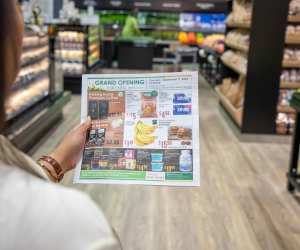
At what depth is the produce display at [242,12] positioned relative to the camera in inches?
249

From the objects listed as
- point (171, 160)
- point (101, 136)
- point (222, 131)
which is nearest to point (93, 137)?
point (101, 136)

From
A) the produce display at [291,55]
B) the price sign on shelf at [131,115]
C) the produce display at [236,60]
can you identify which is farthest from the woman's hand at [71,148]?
the produce display at [236,60]

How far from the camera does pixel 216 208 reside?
3785mm

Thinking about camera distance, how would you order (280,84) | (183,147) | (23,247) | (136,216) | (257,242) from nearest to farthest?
(23,247), (183,147), (257,242), (136,216), (280,84)

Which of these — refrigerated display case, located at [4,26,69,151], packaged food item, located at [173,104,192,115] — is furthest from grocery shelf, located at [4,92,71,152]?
packaged food item, located at [173,104,192,115]

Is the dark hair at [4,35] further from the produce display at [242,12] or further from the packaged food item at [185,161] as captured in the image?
the produce display at [242,12]

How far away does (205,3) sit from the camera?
1573 centimetres

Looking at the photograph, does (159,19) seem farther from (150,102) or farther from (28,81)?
(150,102)

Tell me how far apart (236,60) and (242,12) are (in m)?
0.70

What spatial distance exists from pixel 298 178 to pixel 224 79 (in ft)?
14.1

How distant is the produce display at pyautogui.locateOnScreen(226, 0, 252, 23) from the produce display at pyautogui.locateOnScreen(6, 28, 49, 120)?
105 inches

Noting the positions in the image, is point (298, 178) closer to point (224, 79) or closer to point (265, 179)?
point (265, 179)

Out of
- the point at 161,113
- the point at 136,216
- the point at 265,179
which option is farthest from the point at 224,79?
the point at 161,113

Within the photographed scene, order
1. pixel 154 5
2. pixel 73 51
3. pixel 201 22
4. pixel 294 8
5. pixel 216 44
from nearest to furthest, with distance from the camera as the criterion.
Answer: pixel 294 8 → pixel 73 51 → pixel 216 44 → pixel 154 5 → pixel 201 22
